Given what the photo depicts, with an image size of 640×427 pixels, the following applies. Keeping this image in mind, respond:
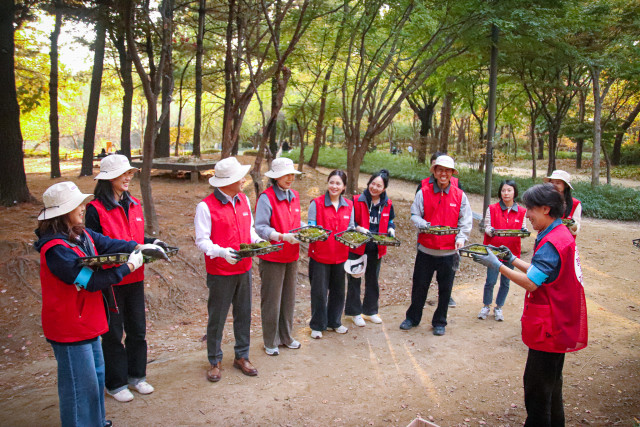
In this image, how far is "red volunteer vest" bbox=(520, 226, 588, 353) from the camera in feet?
10.2

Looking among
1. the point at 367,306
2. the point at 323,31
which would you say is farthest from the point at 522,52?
the point at 367,306

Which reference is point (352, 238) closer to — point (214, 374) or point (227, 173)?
point (227, 173)

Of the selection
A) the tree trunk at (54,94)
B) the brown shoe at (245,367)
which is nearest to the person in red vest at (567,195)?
Result: the brown shoe at (245,367)

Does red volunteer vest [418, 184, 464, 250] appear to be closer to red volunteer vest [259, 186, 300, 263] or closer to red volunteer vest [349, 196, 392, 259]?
red volunteer vest [349, 196, 392, 259]

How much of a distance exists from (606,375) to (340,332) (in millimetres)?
2886

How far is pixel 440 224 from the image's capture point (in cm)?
552

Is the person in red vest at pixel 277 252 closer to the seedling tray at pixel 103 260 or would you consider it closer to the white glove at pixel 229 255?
the white glove at pixel 229 255

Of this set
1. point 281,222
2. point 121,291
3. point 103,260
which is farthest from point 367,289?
point 103,260

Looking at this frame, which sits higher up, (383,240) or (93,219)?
(93,219)

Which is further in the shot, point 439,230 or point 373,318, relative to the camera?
point 373,318

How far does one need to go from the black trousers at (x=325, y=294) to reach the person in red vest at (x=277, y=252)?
438mm

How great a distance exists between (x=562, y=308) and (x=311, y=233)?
93.1 inches

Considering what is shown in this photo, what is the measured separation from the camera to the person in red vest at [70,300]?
2994 mm

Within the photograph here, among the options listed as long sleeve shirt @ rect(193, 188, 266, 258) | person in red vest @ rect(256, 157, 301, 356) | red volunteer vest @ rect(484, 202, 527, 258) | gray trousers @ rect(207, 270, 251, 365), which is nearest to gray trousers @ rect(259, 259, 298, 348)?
person in red vest @ rect(256, 157, 301, 356)
